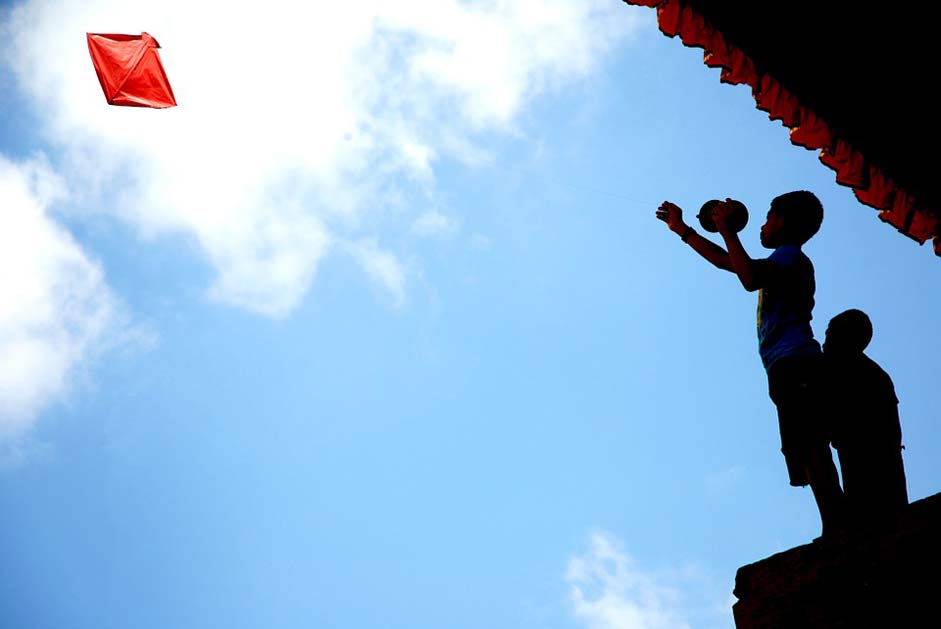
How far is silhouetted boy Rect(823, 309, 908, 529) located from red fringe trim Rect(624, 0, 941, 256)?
35.8 inches

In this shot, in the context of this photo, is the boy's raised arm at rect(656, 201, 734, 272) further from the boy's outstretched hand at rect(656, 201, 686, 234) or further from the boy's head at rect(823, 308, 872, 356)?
the boy's head at rect(823, 308, 872, 356)

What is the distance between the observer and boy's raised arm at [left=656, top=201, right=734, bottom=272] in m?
3.54

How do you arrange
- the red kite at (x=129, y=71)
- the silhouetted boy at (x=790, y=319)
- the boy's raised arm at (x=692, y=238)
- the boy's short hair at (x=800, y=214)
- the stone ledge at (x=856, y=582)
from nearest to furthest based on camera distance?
the stone ledge at (x=856, y=582), the silhouetted boy at (x=790, y=319), the boy's raised arm at (x=692, y=238), the boy's short hair at (x=800, y=214), the red kite at (x=129, y=71)

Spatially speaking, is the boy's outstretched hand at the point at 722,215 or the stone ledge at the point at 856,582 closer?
the stone ledge at the point at 856,582

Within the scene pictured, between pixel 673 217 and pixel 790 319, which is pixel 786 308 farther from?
pixel 673 217

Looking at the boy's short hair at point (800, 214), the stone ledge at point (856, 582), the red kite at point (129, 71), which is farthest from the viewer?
the red kite at point (129, 71)

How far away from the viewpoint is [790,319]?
3.44 metres

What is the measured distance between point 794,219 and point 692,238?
48cm

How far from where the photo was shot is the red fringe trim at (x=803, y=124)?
3.57 m

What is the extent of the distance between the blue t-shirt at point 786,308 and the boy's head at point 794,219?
128 millimetres

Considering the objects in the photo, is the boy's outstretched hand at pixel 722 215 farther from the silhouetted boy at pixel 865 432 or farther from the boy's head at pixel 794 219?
the silhouetted boy at pixel 865 432

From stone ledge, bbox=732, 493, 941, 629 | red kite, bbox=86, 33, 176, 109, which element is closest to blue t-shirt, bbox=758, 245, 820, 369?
stone ledge, bbox=732, 493, 941, 629

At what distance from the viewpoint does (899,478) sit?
340cm

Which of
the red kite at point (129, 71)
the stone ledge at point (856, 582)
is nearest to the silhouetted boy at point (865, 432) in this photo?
the stone ledge at point (856, 582)
